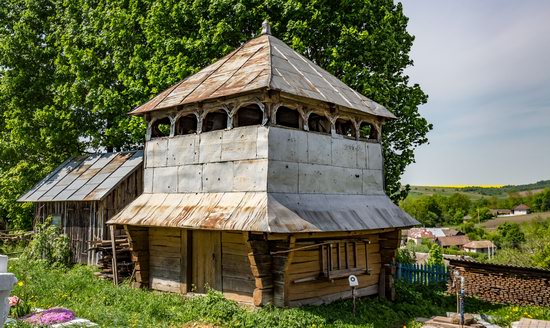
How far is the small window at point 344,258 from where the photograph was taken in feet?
43.9

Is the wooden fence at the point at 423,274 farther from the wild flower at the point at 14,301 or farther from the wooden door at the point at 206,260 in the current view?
the wild flower at the point at 14,301

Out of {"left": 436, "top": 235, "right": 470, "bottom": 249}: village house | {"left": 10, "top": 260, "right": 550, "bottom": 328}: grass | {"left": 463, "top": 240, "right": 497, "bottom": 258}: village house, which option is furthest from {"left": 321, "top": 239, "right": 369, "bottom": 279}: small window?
{"left": 436, "top": 235, "right": 470, "bottom": 249}: village house

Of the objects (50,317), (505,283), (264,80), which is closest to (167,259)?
(50,317)

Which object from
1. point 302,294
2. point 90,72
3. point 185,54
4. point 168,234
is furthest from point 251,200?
point 90,72

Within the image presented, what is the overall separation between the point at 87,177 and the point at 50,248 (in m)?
3.54

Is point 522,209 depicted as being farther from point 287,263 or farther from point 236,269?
point 287,263

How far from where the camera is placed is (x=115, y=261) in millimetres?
15914

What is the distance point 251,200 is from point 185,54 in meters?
11.9

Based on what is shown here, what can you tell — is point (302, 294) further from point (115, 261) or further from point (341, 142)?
point (115, 261)

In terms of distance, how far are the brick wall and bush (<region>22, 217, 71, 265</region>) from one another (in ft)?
53.4

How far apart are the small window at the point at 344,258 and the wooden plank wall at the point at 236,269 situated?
216 cm

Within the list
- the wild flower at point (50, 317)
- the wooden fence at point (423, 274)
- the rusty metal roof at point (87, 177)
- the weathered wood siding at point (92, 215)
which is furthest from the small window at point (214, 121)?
the wooden fence at point (423, 274)

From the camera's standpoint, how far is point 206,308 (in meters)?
12.0

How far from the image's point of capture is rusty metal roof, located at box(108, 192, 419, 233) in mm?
11609
